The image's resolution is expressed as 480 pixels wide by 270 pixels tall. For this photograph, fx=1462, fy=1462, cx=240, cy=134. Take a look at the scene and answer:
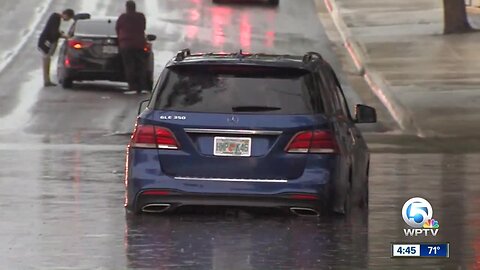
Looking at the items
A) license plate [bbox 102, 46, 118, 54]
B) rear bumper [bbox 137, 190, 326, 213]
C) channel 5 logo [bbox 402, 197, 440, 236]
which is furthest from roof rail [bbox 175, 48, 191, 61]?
license plate [bbox 102, 46, 118, 54]

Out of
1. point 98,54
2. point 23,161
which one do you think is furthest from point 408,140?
point 98,54

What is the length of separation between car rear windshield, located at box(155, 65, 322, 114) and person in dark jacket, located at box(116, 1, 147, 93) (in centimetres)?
1550

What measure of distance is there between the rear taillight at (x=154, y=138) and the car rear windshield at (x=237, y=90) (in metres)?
0.22

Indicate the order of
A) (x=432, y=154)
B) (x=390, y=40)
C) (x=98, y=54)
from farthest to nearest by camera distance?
1. (x=390, y=40)
2. (x=98, y=54)
3. (x=432, y=154)

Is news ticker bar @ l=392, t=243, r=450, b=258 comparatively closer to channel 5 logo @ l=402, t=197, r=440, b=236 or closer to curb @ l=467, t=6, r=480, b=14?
channel 5 logo @ l=402, t=197, r=440, b=236

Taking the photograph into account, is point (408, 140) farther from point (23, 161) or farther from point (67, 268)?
point (67, 268)

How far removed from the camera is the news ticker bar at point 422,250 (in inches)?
421

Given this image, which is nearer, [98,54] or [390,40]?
[98,54]

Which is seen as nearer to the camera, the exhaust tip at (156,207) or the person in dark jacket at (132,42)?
the exhaust tip at (156,207)

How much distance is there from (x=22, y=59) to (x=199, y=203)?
22763 millimetres

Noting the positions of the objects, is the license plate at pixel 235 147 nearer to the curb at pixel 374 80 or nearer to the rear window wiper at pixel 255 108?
the rear window wiper at pixel 255 108

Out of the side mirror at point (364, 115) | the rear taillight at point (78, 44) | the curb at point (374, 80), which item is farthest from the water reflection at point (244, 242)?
the rear taillight at point (78, 44)

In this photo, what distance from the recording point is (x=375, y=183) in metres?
16.6

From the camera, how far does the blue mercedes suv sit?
12.1 meters
